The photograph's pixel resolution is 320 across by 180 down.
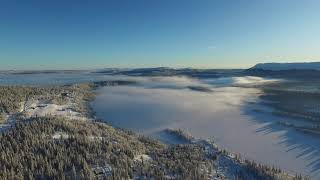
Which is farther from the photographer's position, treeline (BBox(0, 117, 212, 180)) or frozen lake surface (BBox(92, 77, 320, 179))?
frozen lake surface (BBox(92, 77, 320, 179))

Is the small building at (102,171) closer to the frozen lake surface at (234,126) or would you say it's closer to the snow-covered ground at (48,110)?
the frozen lake surface at (234,126)

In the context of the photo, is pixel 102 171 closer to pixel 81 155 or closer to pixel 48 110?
pixel 81 155

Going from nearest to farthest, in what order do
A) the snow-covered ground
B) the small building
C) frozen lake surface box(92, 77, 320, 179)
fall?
1. the small building
2. frozen lake surface box(92, 77, 320, 179)
3. the snow-covered ground

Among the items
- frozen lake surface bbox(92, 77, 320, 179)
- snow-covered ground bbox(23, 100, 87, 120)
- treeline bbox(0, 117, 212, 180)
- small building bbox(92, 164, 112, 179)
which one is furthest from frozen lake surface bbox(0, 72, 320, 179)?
small building bbox(92, 164, 112, 179)

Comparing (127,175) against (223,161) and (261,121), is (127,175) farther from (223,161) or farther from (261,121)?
(261,121)

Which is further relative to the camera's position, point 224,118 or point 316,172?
point 224,118

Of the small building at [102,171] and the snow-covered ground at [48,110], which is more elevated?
the snow-covered ground at [48,110]

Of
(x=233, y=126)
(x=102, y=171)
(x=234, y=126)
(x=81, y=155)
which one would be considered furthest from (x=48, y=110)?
(x=102, y=171)

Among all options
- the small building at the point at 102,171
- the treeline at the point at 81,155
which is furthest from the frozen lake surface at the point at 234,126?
the small building at the point at 102,171

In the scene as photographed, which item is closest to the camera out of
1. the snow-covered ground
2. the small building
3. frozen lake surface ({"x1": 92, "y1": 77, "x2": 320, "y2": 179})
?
the small building

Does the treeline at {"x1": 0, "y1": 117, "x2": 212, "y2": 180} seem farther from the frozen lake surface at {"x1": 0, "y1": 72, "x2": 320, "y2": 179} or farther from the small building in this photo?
the frozen lake surface at {"x1": 0, "y1": 72, "x2": 320, "y2": 179}

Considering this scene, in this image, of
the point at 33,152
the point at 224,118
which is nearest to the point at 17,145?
the point at 33,152
